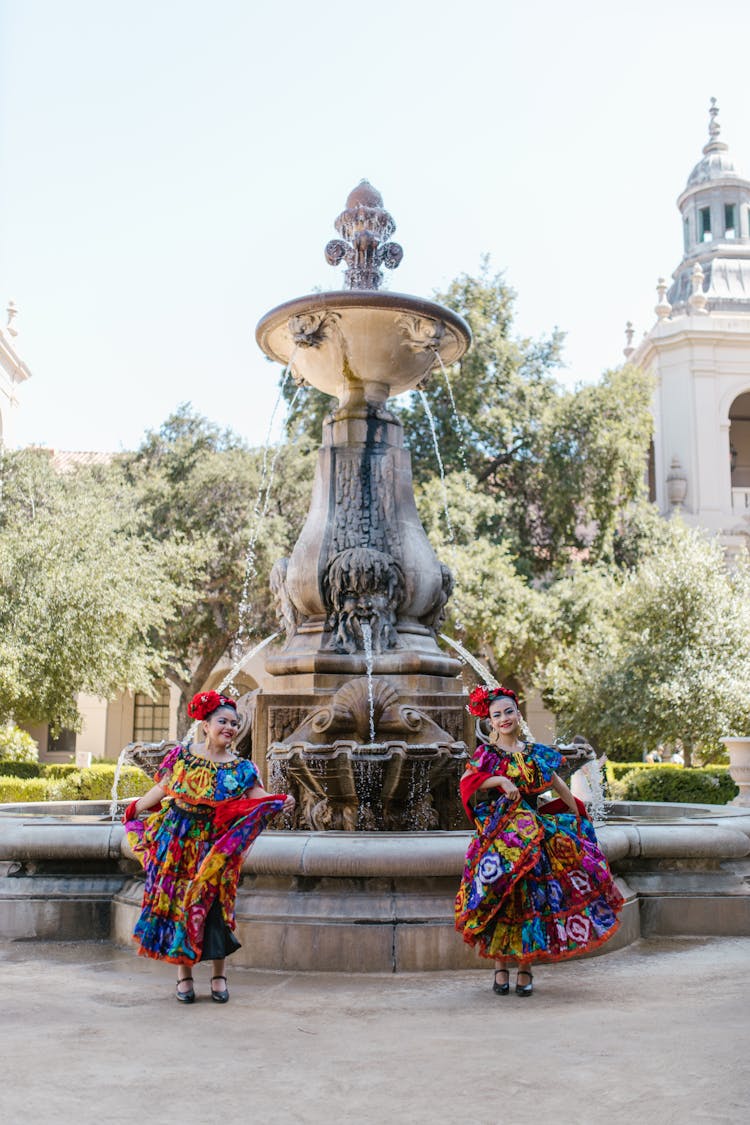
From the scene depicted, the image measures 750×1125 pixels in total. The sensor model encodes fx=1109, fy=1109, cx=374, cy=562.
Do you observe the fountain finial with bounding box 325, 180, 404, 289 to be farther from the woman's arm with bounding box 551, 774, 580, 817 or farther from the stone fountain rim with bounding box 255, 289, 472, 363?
the woman's arm with bounding box 551, 774, 580, 817

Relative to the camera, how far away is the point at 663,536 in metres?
29.1

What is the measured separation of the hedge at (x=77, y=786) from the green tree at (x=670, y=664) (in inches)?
379

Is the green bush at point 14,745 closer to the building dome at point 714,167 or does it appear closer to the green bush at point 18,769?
the green bush at point 18,769

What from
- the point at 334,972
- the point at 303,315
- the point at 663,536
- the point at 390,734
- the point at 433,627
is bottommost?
the point at 334,972

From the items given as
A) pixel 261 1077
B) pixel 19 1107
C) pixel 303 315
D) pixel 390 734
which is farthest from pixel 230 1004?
pixel 303 315

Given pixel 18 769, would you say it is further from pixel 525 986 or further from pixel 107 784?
pixel 525 986

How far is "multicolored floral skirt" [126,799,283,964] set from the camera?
474 cm

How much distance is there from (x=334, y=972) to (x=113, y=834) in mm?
1838

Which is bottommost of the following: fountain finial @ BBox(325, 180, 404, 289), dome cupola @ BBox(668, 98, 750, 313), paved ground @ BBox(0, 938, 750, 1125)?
paved ground @ BBox(0, 938, 750, 1125)

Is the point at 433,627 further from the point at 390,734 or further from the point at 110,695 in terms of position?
the point at 110,695

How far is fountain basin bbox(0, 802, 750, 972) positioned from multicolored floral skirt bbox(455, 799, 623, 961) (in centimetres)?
68

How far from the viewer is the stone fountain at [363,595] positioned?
7.14 meters

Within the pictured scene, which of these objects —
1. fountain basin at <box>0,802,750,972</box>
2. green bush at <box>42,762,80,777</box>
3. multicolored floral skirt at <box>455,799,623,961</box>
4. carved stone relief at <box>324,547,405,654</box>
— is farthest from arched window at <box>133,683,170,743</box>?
multicolored floral skirt at <box>455,799,623,961</box>

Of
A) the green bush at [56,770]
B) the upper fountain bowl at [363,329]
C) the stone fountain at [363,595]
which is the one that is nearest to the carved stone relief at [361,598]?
the stone fountain at [363,595]
